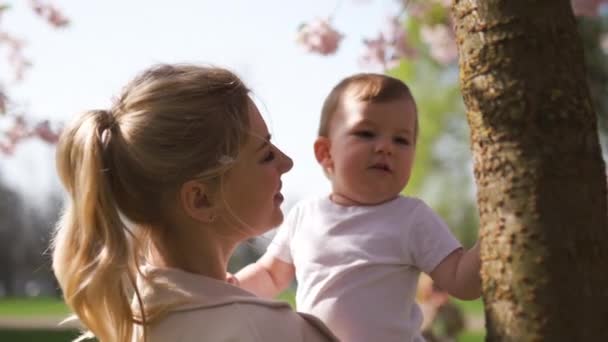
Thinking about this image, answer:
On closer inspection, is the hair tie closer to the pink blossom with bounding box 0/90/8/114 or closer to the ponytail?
the ponytail

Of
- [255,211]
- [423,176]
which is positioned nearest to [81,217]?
[255,211]

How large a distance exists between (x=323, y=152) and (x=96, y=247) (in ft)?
2.28

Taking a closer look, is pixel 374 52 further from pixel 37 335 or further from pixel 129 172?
pixel 37 335

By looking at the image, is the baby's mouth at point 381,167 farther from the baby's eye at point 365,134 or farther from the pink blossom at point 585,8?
the pink blossom at point 585,8

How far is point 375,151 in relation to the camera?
201 cm

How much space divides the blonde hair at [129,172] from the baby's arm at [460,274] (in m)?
0.54

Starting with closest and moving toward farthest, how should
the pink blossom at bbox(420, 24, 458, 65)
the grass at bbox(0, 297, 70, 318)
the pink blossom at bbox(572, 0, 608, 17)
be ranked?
the pink blossom at bbox(572, 0, 608, 17) → the pink blossom at bbox(420, 24, 458, 65) → the grass at bbox(0, 297, 70, 318)

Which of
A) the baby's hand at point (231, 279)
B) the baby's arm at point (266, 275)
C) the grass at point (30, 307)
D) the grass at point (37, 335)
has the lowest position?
the grass at point (30, 307)

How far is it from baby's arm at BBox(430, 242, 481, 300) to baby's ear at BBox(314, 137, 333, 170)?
1.38 ft

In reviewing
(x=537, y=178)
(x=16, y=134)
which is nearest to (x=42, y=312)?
(x=16, y=134)

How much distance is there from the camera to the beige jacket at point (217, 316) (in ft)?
5.00

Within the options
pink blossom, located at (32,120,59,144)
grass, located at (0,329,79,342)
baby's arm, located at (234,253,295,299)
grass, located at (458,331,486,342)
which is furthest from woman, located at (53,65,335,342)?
grass, located at (458,331,486,342)

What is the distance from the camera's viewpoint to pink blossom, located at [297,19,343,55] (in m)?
4.02

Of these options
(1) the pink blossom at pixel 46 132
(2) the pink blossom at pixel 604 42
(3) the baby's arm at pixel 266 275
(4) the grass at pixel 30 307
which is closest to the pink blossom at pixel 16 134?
(1) the pink blossom at pixel 46 132
